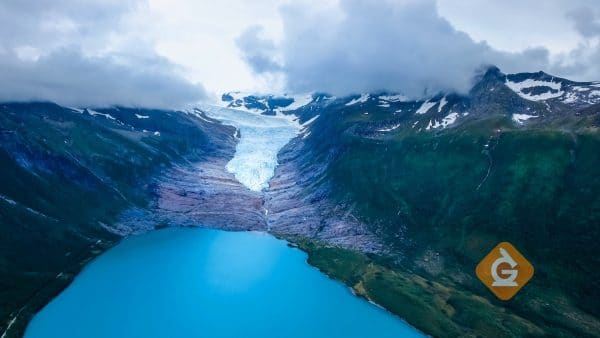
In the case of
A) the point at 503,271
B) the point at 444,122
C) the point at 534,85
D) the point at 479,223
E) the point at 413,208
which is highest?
the point at 534,85

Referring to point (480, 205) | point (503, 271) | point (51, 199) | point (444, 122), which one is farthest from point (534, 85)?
point (503, 271)

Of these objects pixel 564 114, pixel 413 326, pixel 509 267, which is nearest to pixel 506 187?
pixel 564 114

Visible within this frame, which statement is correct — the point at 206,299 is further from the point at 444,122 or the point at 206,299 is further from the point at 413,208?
the point at 444,122

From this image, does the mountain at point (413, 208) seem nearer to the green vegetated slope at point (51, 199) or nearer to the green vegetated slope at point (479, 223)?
the green vegetated slope at point (479, 223)

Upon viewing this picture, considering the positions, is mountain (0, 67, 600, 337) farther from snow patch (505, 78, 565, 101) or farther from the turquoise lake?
the turquoise lake

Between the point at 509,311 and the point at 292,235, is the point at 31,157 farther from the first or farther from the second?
the point at 509,311
